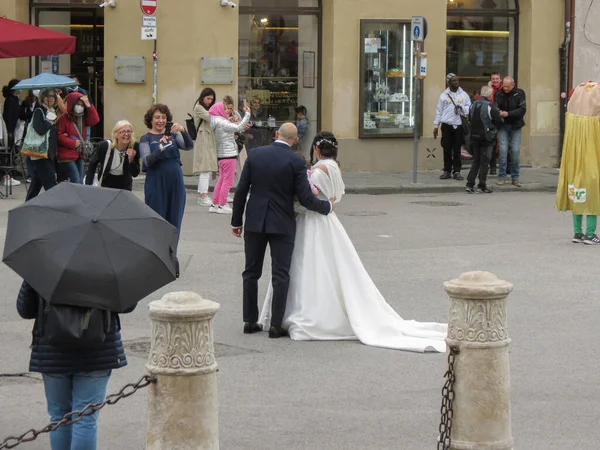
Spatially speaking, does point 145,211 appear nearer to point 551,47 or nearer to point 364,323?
point 364,323

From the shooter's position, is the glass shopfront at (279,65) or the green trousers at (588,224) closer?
the green trousers at (588,224)

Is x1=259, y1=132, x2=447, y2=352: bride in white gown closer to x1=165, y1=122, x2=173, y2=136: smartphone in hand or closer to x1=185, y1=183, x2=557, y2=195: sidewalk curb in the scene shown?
x1=165, y1=122, x2=173, y2=136: smartphone in hand

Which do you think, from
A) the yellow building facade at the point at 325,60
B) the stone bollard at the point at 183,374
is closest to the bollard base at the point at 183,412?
the stone bollard at the point at 183,374

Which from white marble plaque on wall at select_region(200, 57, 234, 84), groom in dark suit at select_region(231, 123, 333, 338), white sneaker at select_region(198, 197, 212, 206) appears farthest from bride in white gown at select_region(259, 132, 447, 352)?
white marble plaque on wall at select_region(200, 57, 234, 84)

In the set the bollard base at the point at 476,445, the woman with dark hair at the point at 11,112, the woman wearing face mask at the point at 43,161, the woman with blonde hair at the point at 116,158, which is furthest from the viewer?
the woman with dark hair at the point at 11,112

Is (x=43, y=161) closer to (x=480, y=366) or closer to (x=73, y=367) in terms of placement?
(x=73, y=367)

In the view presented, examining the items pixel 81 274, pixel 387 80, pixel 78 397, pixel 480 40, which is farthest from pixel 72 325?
pixel 480 40

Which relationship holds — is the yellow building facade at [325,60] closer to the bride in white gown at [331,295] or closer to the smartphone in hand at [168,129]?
the smartphone in hand at [168,129]

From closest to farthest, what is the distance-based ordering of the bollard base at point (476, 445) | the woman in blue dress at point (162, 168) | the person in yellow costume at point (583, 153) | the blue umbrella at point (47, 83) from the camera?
the bollard base at point (476, 445)
the woman in blue dress at point (162, 168)
the person in yellow costume at point (583, 153)
the blue umbrella at point (47, 83)

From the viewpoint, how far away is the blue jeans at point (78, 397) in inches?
222

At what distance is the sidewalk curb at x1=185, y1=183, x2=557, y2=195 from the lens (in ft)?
69.8

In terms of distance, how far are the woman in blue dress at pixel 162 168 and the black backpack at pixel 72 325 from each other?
247 inches

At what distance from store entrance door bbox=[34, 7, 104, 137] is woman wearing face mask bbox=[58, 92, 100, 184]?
22.4 feet

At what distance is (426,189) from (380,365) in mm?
12988
